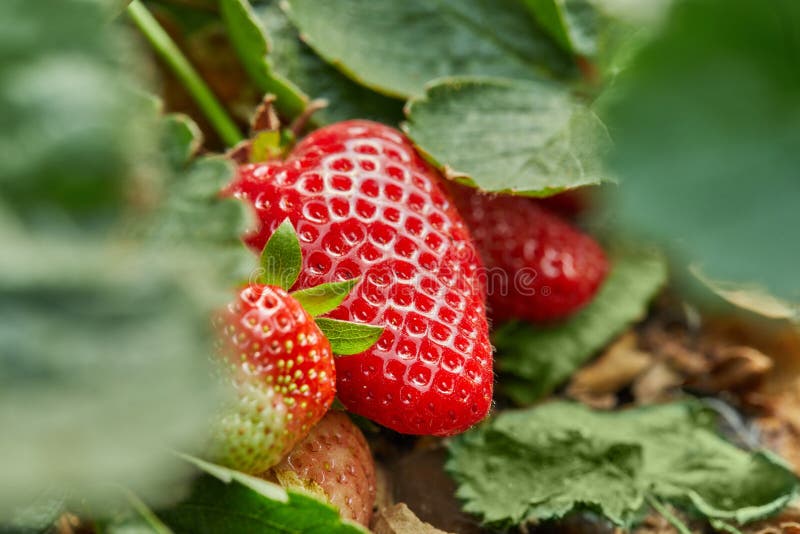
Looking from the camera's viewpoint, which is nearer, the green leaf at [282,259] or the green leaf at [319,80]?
the green leaf at [282,259]

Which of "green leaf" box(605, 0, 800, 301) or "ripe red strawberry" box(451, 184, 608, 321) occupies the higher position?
"green leaf" box(605, 0, 800, 301)

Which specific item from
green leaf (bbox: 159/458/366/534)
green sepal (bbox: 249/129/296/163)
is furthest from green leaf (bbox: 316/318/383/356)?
green sepal (bbox: 249/129/296/163)

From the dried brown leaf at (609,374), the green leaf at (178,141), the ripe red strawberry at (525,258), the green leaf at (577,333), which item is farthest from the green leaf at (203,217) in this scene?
the dried brown leaf at (609,374)

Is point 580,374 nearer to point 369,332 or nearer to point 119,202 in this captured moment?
point 369,332

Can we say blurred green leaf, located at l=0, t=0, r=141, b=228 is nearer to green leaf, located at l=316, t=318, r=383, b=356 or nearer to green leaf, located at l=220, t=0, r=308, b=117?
green leaf, located at l=316, t=318, r=383, b=356

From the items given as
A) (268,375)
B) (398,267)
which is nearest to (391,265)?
(398,267)

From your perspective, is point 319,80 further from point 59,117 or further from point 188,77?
point 59,117

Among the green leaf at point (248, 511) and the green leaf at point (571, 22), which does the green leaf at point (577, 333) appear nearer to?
the green leaf at point (571, 22)
